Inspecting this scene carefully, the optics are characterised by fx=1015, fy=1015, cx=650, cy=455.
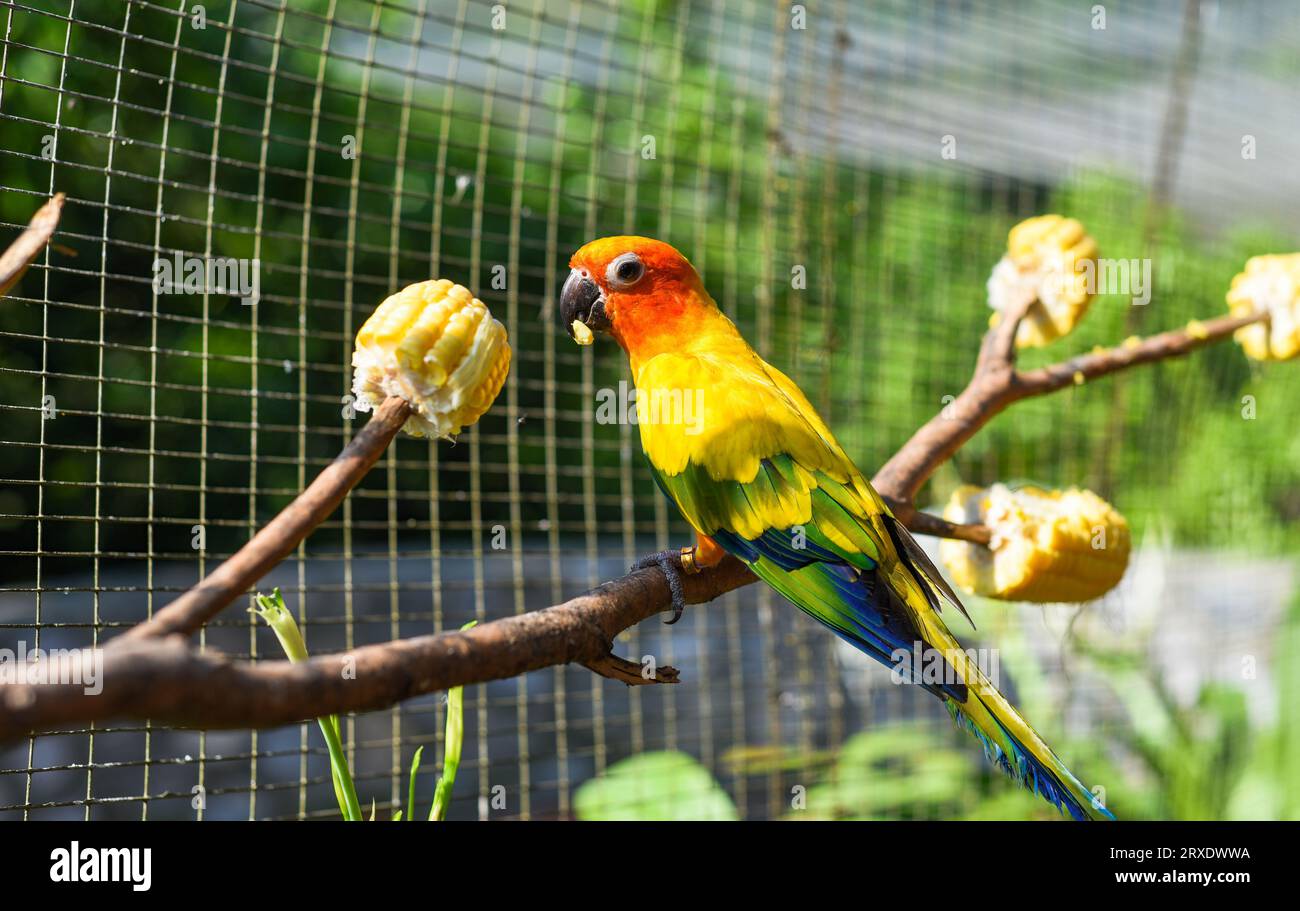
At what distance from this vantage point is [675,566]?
3.22 feet

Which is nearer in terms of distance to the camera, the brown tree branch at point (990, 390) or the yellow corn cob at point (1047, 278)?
the brown tree branch at point (990, 390)

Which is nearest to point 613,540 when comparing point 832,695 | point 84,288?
point 832,695

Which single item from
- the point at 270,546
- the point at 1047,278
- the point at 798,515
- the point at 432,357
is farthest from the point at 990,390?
the point at 270,546

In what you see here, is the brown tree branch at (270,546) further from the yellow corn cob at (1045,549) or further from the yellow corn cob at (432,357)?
the yellow corn cob at (1045,549)

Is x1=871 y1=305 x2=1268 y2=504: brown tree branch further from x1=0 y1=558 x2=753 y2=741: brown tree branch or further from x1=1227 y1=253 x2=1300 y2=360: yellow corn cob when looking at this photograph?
x1=0 y1=558 x2=753 y2=741: brown tree branch

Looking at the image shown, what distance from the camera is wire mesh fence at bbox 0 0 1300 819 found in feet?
6.21

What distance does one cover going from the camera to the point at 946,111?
8.13 ft

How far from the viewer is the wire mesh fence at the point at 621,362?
1.89 meters

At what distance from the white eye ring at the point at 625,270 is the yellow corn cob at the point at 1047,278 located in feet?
1.88

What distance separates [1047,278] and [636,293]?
23.8 inches

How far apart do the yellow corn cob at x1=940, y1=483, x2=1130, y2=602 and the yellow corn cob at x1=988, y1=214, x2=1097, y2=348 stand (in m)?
0.28

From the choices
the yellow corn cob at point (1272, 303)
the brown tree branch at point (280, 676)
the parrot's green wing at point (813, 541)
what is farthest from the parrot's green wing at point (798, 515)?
the yellow corn cob at point (1272, 303)
